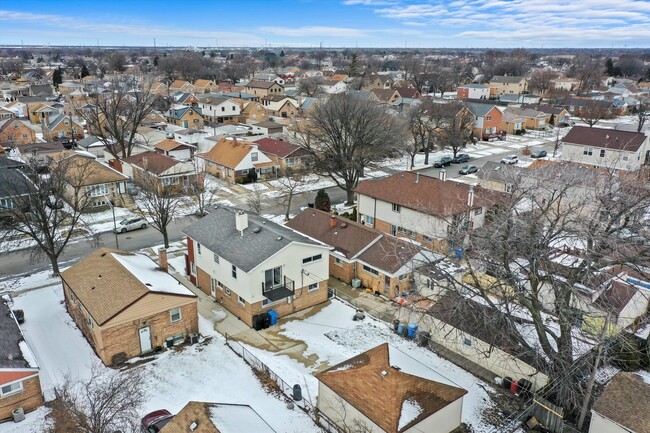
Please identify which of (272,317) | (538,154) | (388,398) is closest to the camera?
(388,398)

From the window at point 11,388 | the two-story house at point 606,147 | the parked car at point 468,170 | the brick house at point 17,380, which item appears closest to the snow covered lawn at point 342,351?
the brick house at point 17,380

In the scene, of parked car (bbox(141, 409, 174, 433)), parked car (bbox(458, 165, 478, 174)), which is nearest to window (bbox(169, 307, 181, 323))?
parked car (bbox(141, 409, 174, 433))

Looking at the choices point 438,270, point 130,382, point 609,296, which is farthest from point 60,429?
point 609,296

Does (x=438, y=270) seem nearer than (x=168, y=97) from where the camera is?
Yes

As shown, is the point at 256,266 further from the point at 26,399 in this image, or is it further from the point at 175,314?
the point at 26,399

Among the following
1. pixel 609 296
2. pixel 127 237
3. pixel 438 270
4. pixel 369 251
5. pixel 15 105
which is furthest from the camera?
pixel 15 105

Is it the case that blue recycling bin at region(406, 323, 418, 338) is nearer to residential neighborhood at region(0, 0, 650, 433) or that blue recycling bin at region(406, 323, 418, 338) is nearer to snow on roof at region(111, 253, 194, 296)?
residential neighborhood at region(0, 0, 650, 433)

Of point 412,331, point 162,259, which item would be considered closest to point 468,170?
point 412,331

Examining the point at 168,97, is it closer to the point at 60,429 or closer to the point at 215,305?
the point at 215,305
